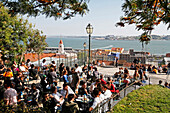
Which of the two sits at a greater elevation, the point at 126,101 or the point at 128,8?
the point at 128,8

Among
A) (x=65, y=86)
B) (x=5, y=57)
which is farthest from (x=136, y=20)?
(x=5, y=57)

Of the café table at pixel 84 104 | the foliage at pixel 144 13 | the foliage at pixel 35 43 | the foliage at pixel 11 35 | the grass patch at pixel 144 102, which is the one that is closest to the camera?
the foliage at pixel 144 13

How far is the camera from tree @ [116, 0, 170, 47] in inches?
168

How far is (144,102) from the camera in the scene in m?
7.68

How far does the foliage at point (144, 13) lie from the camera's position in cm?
426

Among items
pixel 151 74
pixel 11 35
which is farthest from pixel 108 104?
pixel 11 35

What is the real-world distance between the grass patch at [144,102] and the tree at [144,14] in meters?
3.48

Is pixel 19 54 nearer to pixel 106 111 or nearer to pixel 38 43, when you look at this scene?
pixel 38 43

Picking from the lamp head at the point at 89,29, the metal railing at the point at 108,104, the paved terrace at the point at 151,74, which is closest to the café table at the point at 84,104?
the metal railing at the point at 108,104

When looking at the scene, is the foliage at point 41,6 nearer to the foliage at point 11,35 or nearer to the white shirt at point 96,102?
the white shirt at point 96,102

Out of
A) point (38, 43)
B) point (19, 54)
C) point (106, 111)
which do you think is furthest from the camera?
point (38, 43)

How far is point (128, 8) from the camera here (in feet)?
14.6

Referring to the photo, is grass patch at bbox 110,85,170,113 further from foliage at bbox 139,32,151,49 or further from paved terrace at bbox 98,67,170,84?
paved terrace at bbox 98,67,170,84

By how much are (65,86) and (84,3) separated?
3329mm
